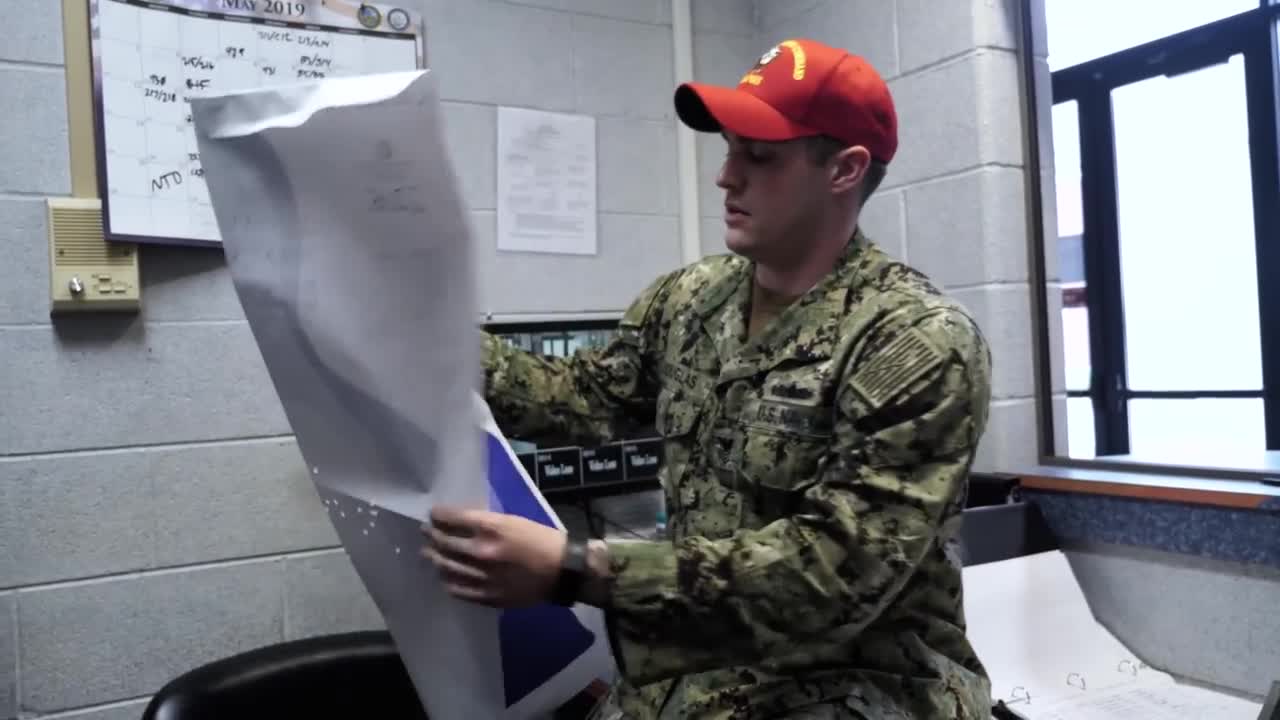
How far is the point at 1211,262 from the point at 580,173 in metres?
2.25

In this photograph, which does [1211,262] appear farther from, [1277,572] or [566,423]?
Answer: [566,423]

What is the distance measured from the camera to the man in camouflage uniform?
0.77 meters

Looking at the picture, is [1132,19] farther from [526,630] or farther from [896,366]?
[526,630]

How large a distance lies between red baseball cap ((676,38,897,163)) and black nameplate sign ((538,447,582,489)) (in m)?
0.96

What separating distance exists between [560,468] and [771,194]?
97 centimetres

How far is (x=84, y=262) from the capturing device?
1.51 meters

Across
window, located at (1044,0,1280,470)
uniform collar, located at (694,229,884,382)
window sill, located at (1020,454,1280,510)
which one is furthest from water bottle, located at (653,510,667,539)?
window, located at (1044,0,1280,470)

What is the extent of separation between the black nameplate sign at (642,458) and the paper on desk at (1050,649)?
0.66 m

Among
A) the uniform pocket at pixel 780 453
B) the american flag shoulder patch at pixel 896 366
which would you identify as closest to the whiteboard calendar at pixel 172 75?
the uniform pocket at pixel 780 453

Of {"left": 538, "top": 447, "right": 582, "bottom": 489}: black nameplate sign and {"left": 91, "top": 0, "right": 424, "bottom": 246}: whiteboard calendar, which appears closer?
{"left": 91, "top": 0, "right": 424, "bottom": 246}: whiteboard calendar

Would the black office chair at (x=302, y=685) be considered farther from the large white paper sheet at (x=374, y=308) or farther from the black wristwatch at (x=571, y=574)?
the black wristwatch at (x=571, y=574)

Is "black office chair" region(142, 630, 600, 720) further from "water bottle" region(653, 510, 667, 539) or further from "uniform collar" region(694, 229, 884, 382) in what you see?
"water bottle" region(653, 510, 667, 539)

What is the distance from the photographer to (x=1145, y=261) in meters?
3.17

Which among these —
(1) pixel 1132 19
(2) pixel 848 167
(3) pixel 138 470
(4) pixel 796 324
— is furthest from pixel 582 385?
(1) pixel 1132 19
